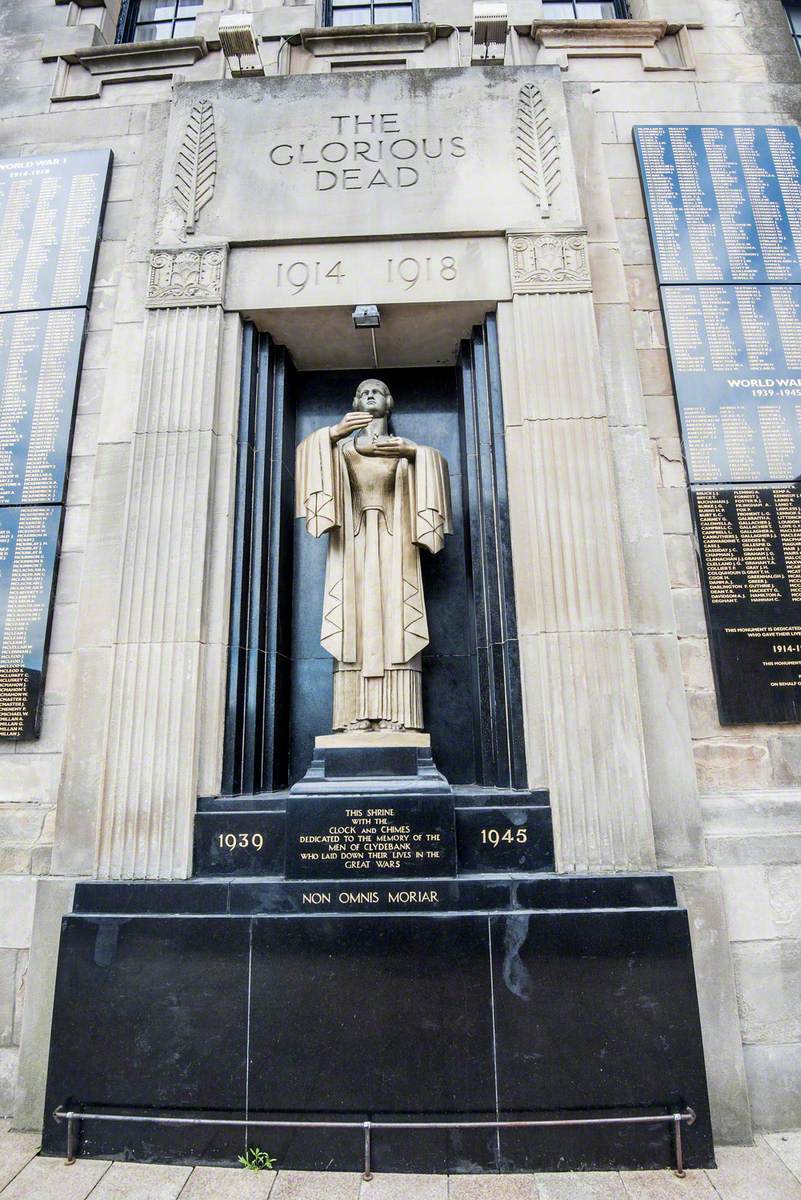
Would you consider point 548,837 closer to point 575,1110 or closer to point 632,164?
point 575,1110

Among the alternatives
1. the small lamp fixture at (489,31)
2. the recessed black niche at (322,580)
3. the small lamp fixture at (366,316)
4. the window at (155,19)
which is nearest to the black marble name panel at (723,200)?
the small lamp fixture at (489,31)

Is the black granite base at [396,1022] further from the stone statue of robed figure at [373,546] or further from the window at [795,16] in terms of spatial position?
the window at [795,16]

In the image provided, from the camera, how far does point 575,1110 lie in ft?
13.7

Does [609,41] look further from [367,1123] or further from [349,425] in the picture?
[367,1123]

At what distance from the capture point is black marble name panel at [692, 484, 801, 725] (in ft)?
18.5

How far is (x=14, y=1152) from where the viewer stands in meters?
4.36

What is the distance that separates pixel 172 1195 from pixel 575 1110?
260cm

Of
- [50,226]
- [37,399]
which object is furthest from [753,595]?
[50,226]

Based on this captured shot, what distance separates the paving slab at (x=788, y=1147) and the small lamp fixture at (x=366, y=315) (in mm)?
7383

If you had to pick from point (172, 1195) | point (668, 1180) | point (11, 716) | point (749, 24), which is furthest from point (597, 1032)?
point (749, 24)

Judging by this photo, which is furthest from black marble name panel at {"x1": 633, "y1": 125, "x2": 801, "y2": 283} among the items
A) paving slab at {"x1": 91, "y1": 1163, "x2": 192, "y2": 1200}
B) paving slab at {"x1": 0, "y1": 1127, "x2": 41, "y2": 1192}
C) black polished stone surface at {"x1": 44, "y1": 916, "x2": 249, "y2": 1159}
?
paving slab at {"x1": 0, "y1": 1127, "x2": 41, "y2": 1192}


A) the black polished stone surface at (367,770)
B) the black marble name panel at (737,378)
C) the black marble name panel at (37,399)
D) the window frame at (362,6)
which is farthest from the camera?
the window frame at (362,6)

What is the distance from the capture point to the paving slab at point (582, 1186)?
12.4ft

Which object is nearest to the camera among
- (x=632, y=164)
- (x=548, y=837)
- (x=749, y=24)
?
(x=548, y=837)
